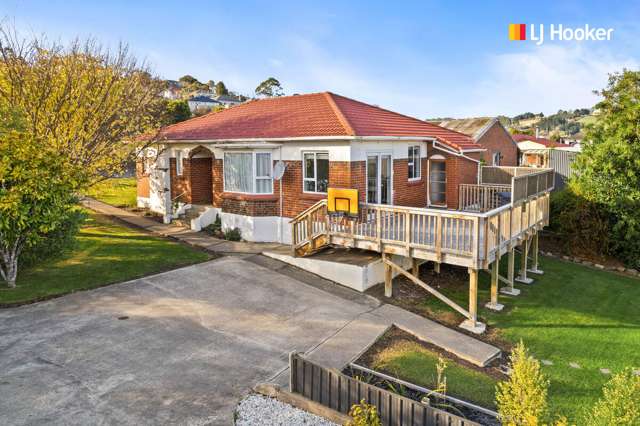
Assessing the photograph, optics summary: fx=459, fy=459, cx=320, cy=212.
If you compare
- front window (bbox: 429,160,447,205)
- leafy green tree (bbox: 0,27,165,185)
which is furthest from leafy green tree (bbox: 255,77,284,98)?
front window (bbox: 429,160,447,205)

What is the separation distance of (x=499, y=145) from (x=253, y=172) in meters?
24.0

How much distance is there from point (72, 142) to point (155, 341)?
28.7 ft

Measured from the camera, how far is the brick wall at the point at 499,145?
31750mm

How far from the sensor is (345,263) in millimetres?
12555

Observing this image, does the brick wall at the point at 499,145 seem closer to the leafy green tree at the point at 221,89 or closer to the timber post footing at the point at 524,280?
the timber post footing at the point at 524,280

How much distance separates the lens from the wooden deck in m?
10.4

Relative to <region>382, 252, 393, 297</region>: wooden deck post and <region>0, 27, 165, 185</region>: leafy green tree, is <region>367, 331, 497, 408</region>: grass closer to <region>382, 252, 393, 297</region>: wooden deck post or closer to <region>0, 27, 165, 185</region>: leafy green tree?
<region>382, 252, 393, 297</region>: wooden deck post

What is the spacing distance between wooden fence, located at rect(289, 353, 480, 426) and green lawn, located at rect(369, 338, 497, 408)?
1828mm

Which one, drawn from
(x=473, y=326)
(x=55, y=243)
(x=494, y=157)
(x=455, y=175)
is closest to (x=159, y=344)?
(x=55, y=243)

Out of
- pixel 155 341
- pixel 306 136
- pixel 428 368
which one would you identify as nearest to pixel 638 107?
pixel 306 136

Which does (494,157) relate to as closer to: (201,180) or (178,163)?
(201,180)

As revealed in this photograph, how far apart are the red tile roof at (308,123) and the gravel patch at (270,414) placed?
8.62m

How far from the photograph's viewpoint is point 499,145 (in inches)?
1329

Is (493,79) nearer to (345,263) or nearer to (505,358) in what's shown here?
(345,263)
